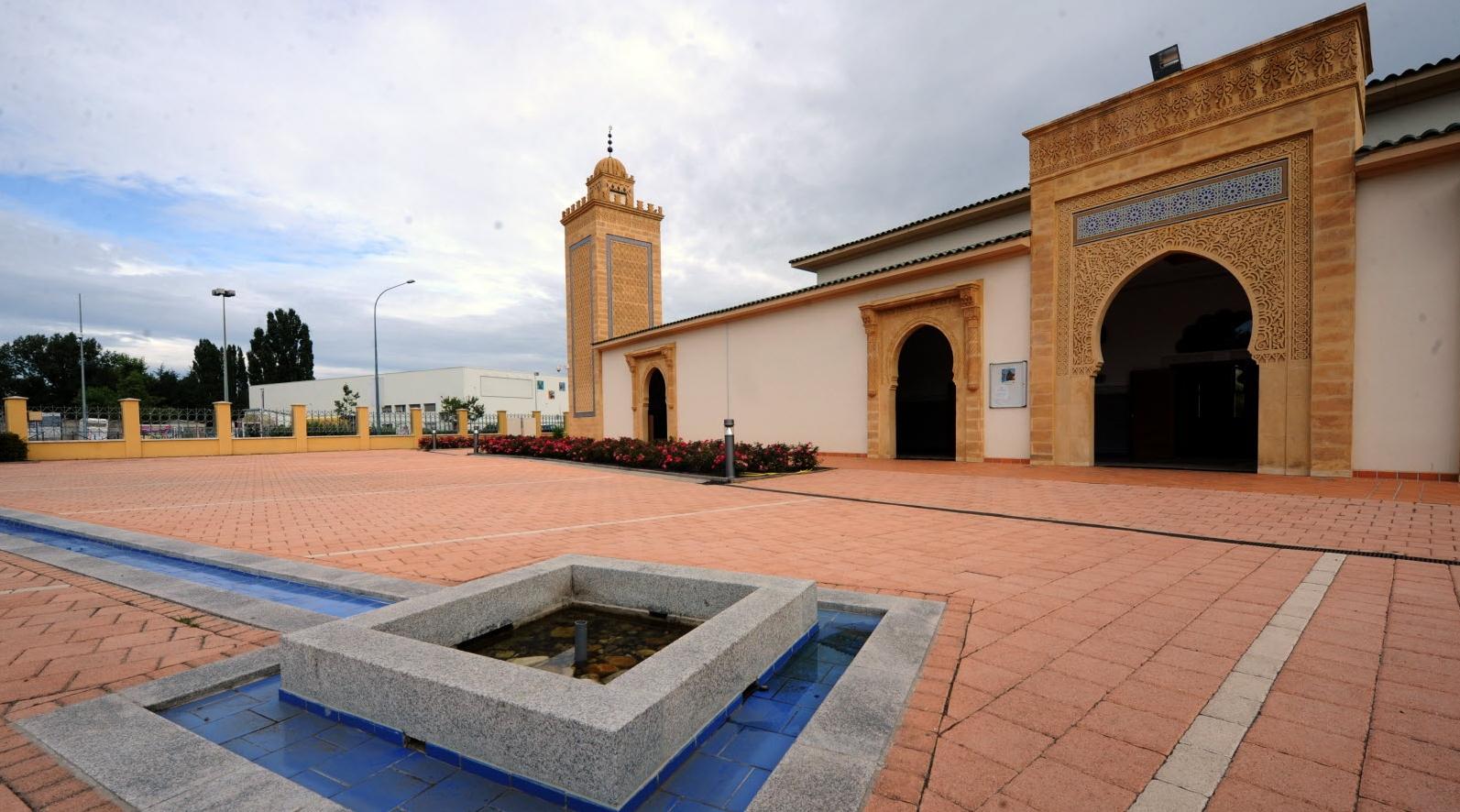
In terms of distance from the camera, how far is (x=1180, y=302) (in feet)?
45.2

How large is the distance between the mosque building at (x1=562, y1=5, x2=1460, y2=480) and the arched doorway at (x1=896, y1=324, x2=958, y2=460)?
0.06 m

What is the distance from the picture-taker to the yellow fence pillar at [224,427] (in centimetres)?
1994

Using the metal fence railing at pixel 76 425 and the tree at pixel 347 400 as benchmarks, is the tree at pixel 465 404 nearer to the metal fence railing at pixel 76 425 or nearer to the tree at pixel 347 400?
the tree at pixel 347 400

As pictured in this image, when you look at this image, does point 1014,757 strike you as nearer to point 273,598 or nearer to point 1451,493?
point 273,598

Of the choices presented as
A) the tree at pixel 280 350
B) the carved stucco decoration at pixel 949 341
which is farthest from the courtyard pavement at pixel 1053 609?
the tree at pixel 280 350

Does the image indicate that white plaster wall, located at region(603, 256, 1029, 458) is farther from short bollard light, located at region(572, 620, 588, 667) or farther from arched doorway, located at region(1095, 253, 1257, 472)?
short bollard light, located at region(572, 620, 588, 667)

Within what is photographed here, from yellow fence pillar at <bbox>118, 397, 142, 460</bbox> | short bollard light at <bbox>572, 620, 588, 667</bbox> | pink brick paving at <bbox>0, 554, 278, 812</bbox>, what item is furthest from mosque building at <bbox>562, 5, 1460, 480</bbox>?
yellow fence pillar at <bbox>118, 397, 142, 460</bbox>

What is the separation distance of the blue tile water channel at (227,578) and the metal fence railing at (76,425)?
17366mm

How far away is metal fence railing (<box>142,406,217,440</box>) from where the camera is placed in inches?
758

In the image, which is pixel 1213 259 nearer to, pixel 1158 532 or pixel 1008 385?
pixel 1008 385

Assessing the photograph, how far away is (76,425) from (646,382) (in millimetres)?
17527

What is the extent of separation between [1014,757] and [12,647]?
14.6 ft

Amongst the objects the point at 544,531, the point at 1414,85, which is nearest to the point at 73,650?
the point at 544,531

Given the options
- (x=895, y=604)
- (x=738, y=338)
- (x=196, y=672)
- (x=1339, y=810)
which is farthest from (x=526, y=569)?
(x=738, y=338)
